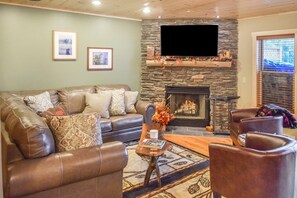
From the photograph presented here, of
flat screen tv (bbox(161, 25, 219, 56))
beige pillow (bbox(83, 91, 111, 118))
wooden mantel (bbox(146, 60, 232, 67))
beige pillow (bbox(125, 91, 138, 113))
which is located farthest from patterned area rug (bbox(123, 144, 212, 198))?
flat screen tv (bbox(161, 25, 219, 56))

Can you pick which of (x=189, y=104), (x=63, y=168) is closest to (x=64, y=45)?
(x=189, y=104)

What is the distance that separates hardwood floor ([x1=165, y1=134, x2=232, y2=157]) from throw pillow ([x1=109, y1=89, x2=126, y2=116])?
45.3 inches

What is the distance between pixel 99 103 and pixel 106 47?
158 centimetres

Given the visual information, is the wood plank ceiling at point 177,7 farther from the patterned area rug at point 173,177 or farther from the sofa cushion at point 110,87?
the patterned area rug at point 173,177

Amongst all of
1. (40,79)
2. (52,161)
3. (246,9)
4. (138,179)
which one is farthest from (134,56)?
(52,161)

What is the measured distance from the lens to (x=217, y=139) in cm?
552

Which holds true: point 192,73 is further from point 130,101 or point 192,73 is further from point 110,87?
point 110,87

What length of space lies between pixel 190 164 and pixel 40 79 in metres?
3.21

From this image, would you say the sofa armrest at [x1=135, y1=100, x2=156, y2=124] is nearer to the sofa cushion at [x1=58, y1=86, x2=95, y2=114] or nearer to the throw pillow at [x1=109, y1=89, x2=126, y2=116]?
the throw pillow at [x1=109, y1=89, x2=126, y2=116]

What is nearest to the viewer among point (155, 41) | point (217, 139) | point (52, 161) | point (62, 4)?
A: point (52, 161)

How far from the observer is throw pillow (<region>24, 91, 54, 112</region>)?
437 centimetres

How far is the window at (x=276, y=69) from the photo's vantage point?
5.30m

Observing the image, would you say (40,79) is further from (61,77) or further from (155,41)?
(155,41)

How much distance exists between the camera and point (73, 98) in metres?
5.07
